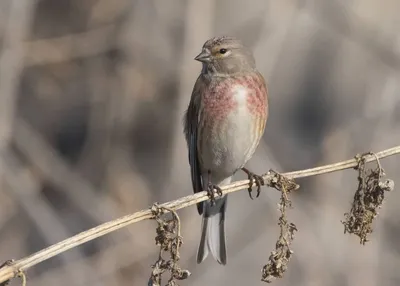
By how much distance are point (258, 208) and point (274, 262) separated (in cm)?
354

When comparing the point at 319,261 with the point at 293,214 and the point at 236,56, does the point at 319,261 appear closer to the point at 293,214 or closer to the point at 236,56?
the point at 293,214

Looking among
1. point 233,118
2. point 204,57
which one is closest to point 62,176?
point 204,57

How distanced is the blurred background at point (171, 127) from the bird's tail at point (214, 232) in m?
1.14

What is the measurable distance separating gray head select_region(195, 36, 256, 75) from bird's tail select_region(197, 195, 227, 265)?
2.56 ft

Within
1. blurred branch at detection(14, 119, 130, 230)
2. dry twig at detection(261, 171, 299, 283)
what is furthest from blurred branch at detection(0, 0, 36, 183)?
dry twig at detection(261, 171, 299, 283)

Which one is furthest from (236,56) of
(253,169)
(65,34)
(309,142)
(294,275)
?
(65,34)

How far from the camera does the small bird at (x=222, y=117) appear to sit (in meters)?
4.29

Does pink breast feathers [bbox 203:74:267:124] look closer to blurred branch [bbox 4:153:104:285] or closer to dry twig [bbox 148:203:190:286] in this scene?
dry twig [bbox 148:203:190:286]

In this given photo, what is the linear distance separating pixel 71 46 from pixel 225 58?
340cm

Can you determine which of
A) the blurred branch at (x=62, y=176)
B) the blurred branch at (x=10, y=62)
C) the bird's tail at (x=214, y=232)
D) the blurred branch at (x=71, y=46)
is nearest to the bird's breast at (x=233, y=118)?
the bird's tail at (x=214, y=232)

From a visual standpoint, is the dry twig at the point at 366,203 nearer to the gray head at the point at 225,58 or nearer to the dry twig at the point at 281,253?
the dry twig at the point at 281,253

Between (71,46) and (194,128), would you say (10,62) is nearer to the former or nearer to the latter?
(71,46)

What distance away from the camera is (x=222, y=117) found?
4.29 m

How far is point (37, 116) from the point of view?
8078 millimetres
